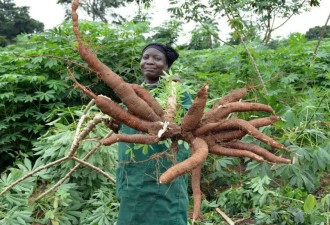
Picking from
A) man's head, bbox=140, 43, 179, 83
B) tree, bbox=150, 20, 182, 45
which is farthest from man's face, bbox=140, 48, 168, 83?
tree, bbox=150, 20, 182, 45

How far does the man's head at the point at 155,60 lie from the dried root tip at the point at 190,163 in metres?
0.70

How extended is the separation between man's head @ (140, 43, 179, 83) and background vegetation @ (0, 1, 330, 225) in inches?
3.2

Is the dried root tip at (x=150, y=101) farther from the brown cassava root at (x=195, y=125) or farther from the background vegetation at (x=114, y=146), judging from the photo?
the background vegetation at (x=114, y=146)

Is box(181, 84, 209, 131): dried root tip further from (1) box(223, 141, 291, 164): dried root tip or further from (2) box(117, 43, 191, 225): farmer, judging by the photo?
(2) box(117, 43, 191, 225): farmer

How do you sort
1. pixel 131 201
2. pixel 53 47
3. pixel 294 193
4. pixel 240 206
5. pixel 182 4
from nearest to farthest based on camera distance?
pixel 131 201 → pixel 294 193 → pixel 240 206 → pixel 53 47 → pixel 182 4

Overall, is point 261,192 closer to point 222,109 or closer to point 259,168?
point 259,168

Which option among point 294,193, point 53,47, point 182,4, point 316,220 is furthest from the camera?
point 182,4

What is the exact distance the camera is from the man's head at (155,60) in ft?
5.90

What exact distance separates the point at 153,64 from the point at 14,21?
22.1 m

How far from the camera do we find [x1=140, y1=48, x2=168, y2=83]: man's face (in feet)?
5.90

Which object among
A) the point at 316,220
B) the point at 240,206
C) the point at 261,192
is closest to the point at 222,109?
the point at 316,220

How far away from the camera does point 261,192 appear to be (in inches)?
102

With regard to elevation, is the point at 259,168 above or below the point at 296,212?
above

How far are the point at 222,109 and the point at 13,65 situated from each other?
3.39m
